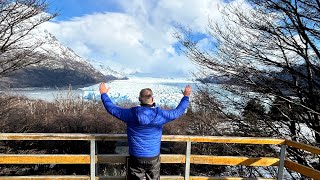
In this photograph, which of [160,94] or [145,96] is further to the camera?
[160,94]

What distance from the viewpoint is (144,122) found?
3.60m

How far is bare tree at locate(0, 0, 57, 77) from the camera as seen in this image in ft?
35.8

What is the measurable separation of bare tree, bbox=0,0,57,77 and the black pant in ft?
29.4

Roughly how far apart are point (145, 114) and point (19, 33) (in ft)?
31.3

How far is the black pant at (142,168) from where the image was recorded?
3.74 metres

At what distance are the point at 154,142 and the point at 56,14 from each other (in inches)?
382

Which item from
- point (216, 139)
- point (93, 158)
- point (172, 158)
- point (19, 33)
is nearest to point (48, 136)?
point (93, 158)

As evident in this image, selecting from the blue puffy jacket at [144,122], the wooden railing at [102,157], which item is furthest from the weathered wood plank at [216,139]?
the blue puffy jacket at [144,122]

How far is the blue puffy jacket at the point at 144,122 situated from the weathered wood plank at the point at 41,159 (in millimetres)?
916

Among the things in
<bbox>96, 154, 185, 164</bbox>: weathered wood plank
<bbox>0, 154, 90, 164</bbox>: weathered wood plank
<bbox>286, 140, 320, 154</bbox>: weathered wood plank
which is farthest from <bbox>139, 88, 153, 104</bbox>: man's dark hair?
<bbox>286, 140, 320, 154</bbox>: weathered wood plank

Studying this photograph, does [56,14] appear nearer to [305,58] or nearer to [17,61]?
[17,61]

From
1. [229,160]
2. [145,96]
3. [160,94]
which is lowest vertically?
[160,94]

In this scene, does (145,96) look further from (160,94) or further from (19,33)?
(160,94)

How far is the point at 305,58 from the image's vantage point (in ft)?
28.2
